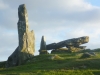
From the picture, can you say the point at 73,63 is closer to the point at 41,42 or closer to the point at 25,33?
the point at 25,33

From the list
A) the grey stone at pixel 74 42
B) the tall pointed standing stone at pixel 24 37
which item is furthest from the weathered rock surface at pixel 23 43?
the grey stone at pixel 74 42

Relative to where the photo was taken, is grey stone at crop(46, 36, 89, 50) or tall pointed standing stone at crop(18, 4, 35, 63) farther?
grey stone at crop(46, 36, 89, 50)

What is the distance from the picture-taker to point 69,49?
77.7 meters

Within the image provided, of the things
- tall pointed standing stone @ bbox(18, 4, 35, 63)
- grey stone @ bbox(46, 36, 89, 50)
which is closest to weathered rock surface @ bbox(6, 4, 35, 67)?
tall pointed standing stone @ bbox(18, 4, 35, 63)

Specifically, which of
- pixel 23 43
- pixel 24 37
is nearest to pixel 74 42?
pixel 24 37

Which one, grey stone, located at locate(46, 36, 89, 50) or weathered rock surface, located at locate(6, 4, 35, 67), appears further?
grey stone, located at locate(46, 36, 89, 50)

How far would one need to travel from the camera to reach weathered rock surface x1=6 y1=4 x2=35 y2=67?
71.2m

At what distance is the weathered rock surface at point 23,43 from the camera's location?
7119 centimetres

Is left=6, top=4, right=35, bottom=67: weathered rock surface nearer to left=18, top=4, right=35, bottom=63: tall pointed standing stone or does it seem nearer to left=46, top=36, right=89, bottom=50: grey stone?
left=18, top=4, right=35, bottom=63: tall pointed standing stone

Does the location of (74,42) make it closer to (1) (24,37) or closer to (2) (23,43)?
(1) (24,37)

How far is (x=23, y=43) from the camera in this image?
72.3 metres

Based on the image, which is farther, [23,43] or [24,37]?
[24,37]

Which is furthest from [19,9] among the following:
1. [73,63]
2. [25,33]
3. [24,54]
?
[73,63]

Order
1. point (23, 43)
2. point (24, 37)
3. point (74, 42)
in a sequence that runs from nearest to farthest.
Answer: point (23, 43)
point (24, 37)
point (74, 42)
